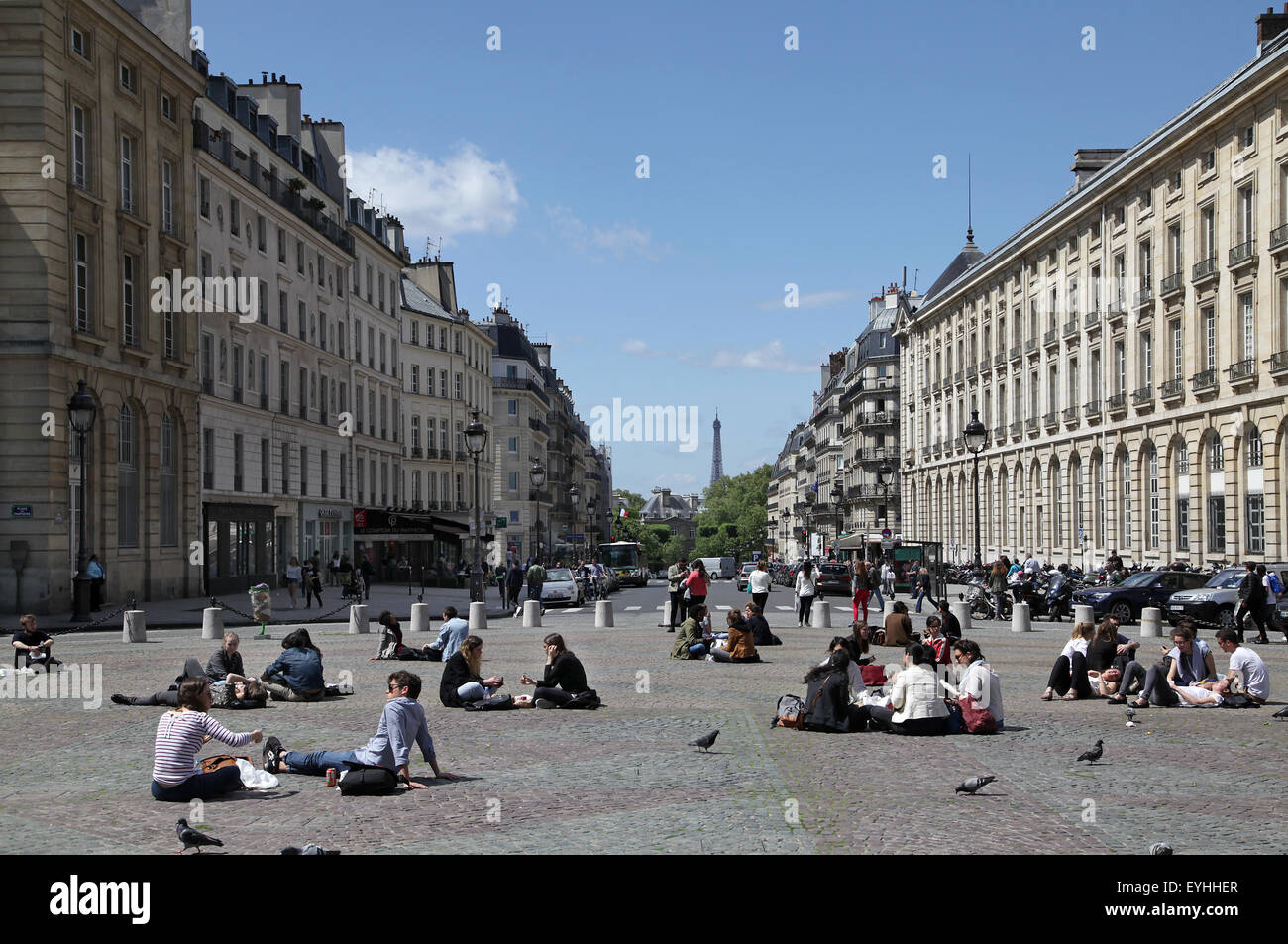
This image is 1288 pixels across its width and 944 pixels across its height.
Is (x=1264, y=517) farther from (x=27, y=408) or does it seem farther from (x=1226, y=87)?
(x=27, y=408)

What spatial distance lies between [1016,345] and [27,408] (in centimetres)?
4969

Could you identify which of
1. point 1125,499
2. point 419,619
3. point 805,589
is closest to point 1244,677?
point 805,589

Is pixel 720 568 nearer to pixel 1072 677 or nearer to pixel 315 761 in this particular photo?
pixel 1072 677

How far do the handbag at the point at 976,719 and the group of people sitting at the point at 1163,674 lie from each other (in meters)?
3.34

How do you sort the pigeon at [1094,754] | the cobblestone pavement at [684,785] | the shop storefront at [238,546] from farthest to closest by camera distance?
the shop storefront at [238,546] < the pigeon at [1094,754] < the cobblestone pavement at [684,785]

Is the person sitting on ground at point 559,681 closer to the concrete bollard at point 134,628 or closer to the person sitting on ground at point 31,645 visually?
the person sitting on ground at point 31,645

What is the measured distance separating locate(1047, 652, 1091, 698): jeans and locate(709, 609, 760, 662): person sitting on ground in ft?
20.8

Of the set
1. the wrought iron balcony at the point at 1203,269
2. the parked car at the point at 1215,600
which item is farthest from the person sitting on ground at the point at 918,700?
the wrought iron balcony at the point at 1203,269

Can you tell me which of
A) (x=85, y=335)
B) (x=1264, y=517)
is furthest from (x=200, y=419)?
(x=1264, y=517)

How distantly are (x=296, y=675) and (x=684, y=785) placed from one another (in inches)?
303

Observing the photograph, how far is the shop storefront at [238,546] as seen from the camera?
4534 centimetres

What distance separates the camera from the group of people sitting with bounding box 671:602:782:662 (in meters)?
22.8

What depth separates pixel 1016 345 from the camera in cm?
6788

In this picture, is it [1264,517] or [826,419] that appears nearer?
[1264,517]
